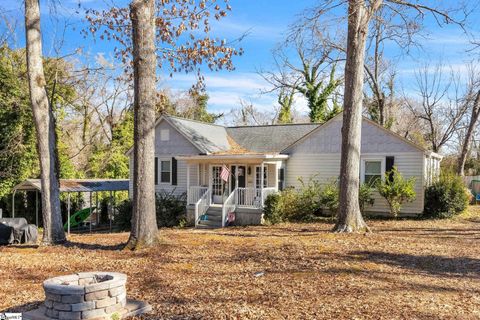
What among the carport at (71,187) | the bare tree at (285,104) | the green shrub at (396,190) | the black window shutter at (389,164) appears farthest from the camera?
the bare tree at (285,104)

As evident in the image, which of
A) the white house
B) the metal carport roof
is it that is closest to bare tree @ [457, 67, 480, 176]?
the white house

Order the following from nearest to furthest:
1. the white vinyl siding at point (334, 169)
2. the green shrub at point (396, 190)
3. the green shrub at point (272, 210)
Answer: the green shrub at point (396, 190), the green shrub at point (272, 210), the white vinyl siding at point (334, 169)

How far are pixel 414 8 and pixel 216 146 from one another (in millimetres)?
10951

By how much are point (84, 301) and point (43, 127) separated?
723 cm

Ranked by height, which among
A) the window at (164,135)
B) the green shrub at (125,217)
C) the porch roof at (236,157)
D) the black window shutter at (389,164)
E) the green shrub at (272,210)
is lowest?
the green shrub at (125,217)

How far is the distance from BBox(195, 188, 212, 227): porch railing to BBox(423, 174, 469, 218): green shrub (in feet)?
29.1

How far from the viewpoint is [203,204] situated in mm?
18797

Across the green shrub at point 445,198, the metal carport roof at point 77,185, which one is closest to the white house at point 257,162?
the green shrub at point 445,198

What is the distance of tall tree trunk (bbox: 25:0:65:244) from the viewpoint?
34.9 ft

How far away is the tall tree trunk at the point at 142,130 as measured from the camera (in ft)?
31.6

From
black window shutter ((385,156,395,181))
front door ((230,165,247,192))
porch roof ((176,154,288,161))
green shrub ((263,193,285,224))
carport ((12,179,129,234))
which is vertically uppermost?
porch roof ((176,154,288,161))

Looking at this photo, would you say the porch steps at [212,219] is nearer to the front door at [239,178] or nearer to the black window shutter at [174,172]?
the front door at [239,178]

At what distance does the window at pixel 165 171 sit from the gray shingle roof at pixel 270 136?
3863 mm

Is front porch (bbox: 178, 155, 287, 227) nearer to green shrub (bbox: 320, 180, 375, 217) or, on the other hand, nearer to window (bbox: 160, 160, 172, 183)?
window (bbox: 160, 160, 172, 183)
